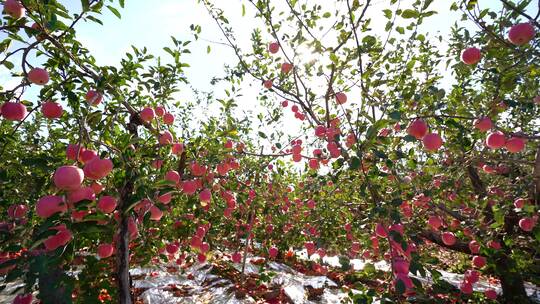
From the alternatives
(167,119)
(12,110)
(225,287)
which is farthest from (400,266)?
(225,287)

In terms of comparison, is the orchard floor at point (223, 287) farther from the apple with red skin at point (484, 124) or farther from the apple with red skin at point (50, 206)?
the apple with red skin at point (50, 206)

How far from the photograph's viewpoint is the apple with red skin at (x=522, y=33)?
220 centimetres

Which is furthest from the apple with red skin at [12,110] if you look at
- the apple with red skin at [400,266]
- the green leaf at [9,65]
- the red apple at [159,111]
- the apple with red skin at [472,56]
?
the apple with red skin at [472,56]

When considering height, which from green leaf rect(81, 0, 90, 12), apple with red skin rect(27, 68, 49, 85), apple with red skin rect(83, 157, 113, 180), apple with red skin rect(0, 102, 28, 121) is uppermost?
green leaf rect(81, 0, 90, 12)

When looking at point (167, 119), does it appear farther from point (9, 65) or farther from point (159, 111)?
point (9, 65)

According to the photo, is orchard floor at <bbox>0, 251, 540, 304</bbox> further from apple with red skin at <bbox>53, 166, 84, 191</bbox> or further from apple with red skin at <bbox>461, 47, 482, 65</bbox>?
apple with red skin at <bbox>53, 166, 84, 191</bbox>

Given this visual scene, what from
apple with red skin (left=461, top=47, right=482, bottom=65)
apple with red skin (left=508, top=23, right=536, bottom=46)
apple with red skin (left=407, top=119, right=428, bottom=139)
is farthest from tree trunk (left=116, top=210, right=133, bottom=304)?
apple with red skin (left=508, top=23, right=536, bottom=46)

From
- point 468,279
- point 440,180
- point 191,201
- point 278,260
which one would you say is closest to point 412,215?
point 440,180

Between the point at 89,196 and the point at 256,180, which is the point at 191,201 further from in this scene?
the point at 256,180

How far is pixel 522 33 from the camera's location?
88.1 inches

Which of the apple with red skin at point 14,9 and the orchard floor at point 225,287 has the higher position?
the apple with red skin at point 14,9

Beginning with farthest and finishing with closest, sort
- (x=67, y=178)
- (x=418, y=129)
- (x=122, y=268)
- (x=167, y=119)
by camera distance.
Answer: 1. (x=167, y=119)
2. (x=122, y=268)
3. (x=418, y=129)
4. (x=67, y=178)

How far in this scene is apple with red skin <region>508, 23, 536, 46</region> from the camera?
7.22 feet

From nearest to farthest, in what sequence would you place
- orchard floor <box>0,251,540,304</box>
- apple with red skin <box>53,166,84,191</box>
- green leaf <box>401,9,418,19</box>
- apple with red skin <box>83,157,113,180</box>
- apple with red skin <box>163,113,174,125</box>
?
apple with red skin <box>53,166,84,191</box> < apple with red skin <box>83,157,113,180</box> < green leaf <box>401,9,418,19</box> < apple with red skin <box>163,113,174,125</box> < orchard floor <box>0,251,540,304</box>
